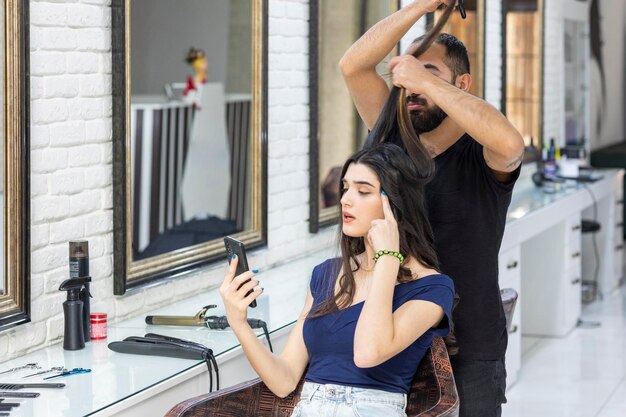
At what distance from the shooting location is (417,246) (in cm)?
234

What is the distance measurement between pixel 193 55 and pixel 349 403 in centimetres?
146

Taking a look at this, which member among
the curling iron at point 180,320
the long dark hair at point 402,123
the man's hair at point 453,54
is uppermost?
the man's hair at point 453,54

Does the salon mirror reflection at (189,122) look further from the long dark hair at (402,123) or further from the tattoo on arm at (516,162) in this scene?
the tattoo on arm at (516,162)

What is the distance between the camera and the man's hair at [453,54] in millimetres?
2523

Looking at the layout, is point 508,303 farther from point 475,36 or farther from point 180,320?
point 475,36

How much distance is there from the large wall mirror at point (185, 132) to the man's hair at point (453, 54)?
0.90m

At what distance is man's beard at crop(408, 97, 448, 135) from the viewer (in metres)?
2.47

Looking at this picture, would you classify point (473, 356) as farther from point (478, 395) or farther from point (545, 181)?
point (545, 181)

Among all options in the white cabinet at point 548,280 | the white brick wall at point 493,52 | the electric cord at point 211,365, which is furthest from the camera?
the white brick wall at point 493,52

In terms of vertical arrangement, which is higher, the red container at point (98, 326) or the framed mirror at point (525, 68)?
the framed mirror at point (525, 68)

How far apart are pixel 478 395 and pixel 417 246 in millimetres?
429

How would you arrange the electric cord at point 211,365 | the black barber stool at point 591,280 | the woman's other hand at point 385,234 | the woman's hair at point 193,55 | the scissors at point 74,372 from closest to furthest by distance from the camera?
the woman's other hand at point 385,234 < the scissors at point 74,372 < the electric cord at point 211,365 < the woman's hair at point 193,55 < the black barber stool at point 591,280

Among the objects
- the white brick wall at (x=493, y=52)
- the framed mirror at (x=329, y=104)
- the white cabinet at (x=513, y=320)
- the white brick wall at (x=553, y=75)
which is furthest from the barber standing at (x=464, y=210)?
the white brick wall at (x=553, y=75)

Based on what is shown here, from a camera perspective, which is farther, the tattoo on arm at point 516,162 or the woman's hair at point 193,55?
the woman's hair at point 193,55
